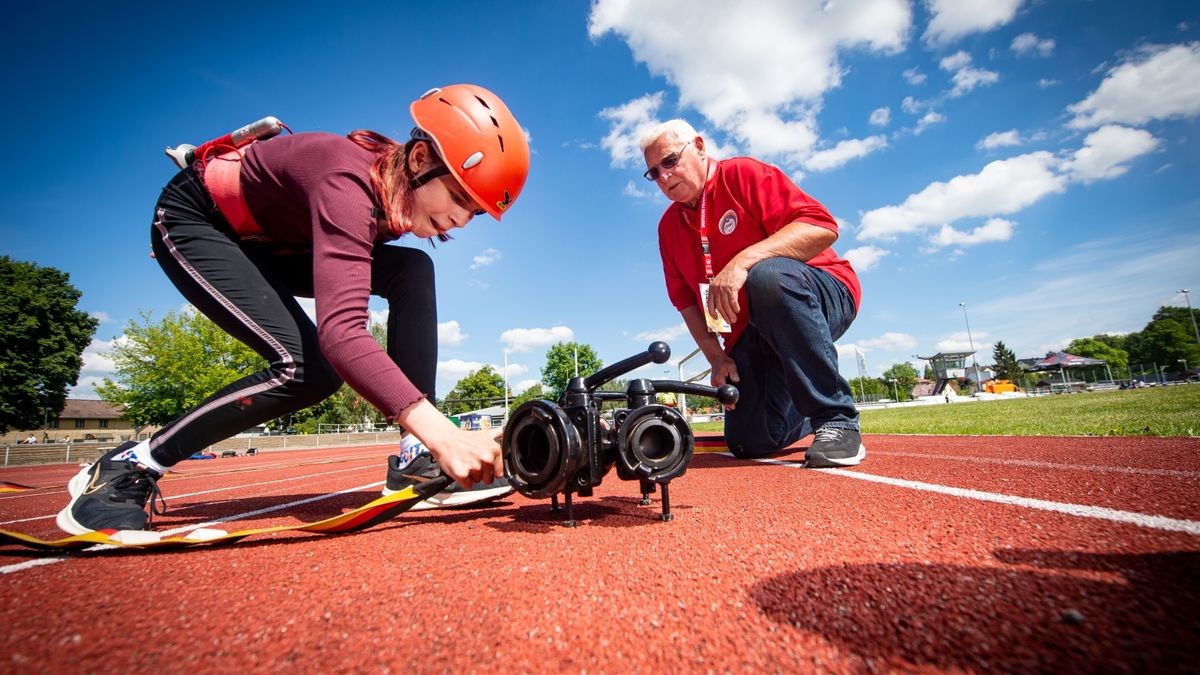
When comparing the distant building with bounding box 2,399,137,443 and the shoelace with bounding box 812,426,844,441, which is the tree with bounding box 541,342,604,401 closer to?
the distant building with bounding box 2,399,137,443

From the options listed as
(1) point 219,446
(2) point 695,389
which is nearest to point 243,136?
(2) point 695,389

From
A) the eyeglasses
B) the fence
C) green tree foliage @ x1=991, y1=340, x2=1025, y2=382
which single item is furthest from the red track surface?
green tree foliage @ x1=991, y1=340, x2=1025, y2=382

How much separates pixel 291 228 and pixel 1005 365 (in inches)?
3976

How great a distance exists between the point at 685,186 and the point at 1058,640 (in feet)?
11.7

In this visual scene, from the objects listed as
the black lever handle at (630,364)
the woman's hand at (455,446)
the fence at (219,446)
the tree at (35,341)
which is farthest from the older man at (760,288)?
the tree at (35,341)

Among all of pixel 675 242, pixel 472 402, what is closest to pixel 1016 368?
pixel 472 402

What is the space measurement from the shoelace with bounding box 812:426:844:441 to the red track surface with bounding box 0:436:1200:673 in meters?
0.99

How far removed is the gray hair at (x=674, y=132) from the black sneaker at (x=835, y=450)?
2443 mm

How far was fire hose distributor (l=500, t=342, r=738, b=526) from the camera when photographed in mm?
1677

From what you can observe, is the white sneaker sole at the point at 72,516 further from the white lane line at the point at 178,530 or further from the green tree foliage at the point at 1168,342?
the green tree foliage at the point at 1168,342

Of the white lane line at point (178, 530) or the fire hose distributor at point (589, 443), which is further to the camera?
the fire hose distributor at point (589, 443)

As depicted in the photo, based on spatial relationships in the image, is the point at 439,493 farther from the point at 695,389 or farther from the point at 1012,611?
the point at 1012,611

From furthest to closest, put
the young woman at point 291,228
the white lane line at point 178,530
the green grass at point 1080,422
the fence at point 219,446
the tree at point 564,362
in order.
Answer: the tree at point 564,362
the fence at point 219,446
the green grass at point 1080,422
the young woman at point 291,228
the white lane line at point 178,530

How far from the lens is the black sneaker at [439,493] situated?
2.40 m
